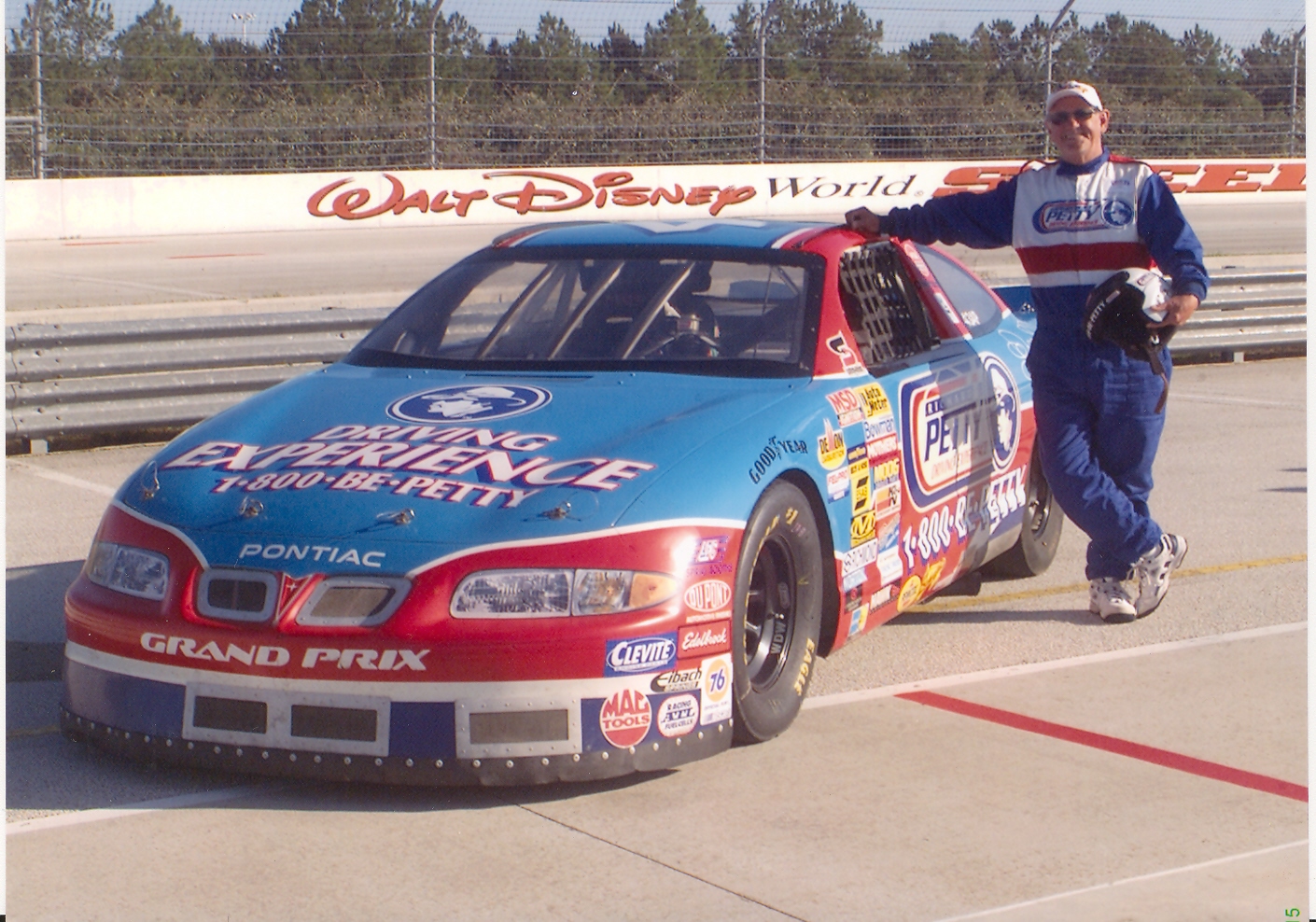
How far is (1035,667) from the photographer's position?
5293 mm

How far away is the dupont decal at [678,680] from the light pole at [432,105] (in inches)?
879

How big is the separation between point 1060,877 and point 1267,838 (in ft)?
1.90

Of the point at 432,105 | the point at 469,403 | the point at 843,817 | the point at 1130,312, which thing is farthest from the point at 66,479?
the point at 432,105

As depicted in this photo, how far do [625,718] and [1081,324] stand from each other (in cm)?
256

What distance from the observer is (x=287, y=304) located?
1617 cm

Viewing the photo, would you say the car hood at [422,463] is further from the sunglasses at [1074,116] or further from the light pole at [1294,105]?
the light pole at [1294,105]

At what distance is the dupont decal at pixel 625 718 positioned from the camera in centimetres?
390

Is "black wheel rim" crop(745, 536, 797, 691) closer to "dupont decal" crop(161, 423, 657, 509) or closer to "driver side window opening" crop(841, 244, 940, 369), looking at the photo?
"dupont decal" crop(161, 423, 657, 509)

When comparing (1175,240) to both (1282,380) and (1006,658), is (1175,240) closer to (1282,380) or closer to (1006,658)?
(1006,658)

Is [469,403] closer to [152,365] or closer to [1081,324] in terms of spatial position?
[1081,324]

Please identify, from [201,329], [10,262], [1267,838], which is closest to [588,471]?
[1267,838]

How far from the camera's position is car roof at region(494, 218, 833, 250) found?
5402mm

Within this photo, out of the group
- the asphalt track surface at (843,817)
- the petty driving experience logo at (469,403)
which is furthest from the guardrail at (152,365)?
the petty driving experience logo at (469,403)

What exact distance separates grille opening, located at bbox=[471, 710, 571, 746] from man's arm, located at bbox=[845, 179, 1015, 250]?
105 inches
